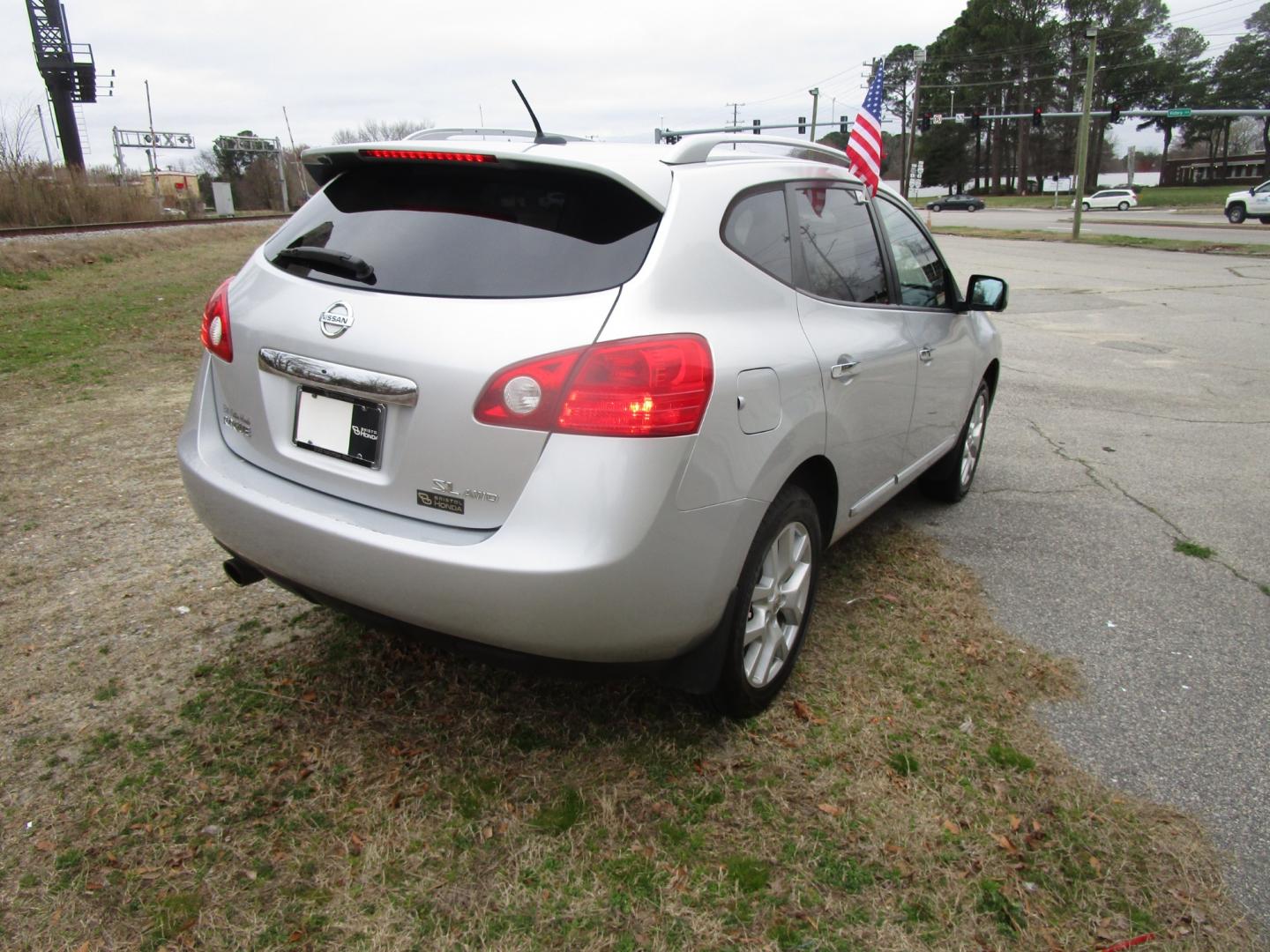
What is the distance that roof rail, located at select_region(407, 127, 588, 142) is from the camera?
10.2 feet

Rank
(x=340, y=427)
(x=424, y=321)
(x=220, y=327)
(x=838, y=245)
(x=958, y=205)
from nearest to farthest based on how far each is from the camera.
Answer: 1. (x=424, y=321)
2. (x=340, y=427)
3. (x=220, y=327)
4. (x=838, y=245)
5. (x=958, y=205)

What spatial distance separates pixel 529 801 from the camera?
248 centimetres

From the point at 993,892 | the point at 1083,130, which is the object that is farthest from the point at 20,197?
the point at 1083,130

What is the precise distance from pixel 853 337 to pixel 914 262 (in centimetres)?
117

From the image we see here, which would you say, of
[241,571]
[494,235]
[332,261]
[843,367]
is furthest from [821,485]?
[241,571]

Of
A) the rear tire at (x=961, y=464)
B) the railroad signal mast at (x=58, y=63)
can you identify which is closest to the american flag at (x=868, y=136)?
the rear tire at (x=961, y=464)

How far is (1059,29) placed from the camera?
69938mm

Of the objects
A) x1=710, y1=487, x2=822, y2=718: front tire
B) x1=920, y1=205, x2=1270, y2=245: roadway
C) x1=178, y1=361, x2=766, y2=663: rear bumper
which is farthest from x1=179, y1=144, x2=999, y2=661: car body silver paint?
x1=920, y1=205, x2=1270, y2=245: roadway

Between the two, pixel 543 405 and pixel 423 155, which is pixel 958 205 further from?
pixel 543 405

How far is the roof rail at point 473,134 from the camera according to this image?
3.11 metres

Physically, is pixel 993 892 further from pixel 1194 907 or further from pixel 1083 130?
pixel 1083 130

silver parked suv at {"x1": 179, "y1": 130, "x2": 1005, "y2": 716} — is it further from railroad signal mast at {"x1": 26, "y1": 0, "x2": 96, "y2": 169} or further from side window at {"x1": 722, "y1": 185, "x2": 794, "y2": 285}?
railroad signal mast at {"x1": 26, "y1": 0, "x2": 96, "y2": 169}

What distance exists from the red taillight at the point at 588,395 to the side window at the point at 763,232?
24.1 inches

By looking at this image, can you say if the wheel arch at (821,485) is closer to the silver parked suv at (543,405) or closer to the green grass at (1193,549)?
the silver parked suv at (543,405)
